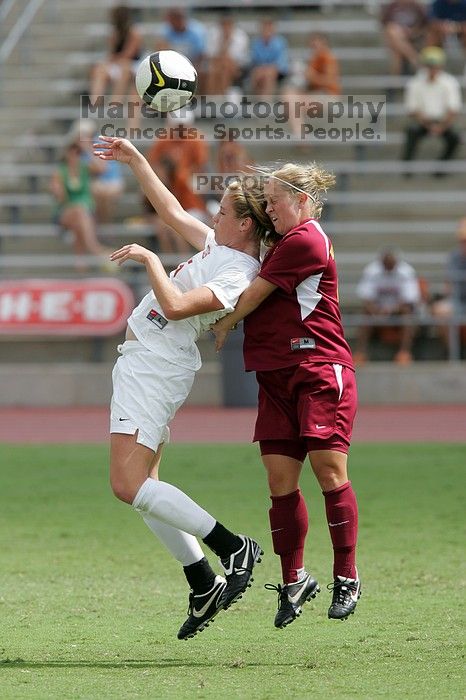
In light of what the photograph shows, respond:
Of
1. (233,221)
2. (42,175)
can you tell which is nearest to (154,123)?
(42,175)

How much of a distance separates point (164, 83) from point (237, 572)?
2.49 metres

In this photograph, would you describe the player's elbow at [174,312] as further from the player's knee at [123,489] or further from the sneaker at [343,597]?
the sneaker at [343,597]

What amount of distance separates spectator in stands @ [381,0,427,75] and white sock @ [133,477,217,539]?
16.5 metres

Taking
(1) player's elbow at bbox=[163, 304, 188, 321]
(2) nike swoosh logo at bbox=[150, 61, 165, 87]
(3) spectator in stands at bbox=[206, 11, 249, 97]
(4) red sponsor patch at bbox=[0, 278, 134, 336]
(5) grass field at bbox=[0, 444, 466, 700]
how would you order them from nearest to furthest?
1. (5) grass field at bbox=[0, 444, 466, 700]
2. (1) player's elbow at bbox=[163, 304, 188, 321]
3. (2) nike swoosh logo at bbox=[150, 61, 165, 87]
4. (4) red sponsor patch at bbox=[0, 278, 134, 336]
5. (3) spectator in stands at bbox=[206, 11, 249, 97]

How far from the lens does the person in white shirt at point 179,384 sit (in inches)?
226

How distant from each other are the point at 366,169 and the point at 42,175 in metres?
5.19

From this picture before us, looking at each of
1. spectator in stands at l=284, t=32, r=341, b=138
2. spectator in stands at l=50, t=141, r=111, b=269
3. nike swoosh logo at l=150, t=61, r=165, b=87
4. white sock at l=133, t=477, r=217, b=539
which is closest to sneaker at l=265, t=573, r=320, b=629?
white sock at l=133, t=477, r=217, b=539

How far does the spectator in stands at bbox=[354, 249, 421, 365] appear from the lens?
1747 centimetres

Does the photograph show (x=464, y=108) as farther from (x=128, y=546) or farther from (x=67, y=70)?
(x=128, y=546)

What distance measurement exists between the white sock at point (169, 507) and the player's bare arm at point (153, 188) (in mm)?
1229

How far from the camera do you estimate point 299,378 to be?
5906 millimetres

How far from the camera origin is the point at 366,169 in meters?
20.3

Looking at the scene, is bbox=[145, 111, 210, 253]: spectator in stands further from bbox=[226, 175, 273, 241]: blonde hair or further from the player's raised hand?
bbox=[226, 175, 273, 241]: blonde hair

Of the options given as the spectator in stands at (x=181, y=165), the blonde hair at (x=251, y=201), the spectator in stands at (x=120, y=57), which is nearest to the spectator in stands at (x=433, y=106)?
the spectator in stands at (x=181, y=165)
